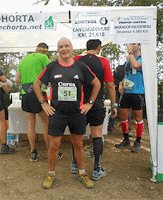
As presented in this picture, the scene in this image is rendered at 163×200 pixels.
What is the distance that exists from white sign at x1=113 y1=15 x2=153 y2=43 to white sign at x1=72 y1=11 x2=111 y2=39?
0.43 ft

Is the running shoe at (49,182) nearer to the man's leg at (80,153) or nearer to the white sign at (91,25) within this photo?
the man's leg at (80,153)

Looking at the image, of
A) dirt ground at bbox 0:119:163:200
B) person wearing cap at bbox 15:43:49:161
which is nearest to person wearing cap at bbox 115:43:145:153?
dirt ground at bbox 0:119:163:200

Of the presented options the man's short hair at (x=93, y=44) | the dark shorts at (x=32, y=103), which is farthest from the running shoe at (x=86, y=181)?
the man's short hair at (x=93, y=44)

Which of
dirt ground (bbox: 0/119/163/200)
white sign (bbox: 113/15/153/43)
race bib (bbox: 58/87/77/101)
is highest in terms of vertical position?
white sign (bbox: 113/15/153/43)

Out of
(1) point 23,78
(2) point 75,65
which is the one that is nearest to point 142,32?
(2) point 75,65

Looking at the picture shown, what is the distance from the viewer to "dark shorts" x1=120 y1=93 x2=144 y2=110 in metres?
3.82

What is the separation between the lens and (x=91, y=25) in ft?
8.56

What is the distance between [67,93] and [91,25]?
0.94 m

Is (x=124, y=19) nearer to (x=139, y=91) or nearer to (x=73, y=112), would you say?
(x=73, y=112)

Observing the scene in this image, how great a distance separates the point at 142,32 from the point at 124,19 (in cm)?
27

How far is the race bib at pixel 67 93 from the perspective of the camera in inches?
90.8

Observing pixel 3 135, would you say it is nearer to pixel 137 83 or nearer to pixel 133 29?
pixel 137 83

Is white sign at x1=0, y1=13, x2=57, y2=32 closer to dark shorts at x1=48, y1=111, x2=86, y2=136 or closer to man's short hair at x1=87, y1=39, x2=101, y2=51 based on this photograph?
man's short hair at x1=87, y1=39, x2=101, y2=51

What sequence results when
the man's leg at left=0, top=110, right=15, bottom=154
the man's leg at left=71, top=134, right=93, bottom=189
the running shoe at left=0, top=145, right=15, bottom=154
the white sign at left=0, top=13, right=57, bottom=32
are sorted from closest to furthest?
the man's leg at left=71, top=134, right=93, bottom=189, the white sign at left=0, top=13, right=57, bottom=32, the man's leg at left=0, top=110, right=15, bottom=154, the running shoe at left=0, top=145, right=15, bottom=154
